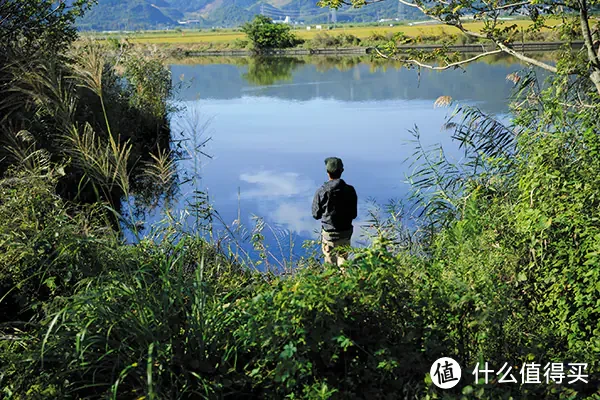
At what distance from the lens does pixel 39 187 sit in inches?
216

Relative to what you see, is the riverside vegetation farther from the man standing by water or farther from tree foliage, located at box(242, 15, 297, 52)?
tree foliage, located at box(242, 15, 297, 52)

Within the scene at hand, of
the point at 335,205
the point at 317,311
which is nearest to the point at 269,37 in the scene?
the point at 335,205

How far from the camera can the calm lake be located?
466 inches

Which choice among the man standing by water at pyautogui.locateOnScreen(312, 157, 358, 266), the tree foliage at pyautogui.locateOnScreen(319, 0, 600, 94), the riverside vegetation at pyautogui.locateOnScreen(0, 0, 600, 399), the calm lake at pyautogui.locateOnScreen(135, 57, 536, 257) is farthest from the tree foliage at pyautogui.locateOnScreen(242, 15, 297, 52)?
the riverside vegetation at pyautogui.locateOnScreen(0, 0, 600, 399)

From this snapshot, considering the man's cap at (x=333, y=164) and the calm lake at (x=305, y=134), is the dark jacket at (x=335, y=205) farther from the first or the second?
the calm lake at (x=305, y=134)

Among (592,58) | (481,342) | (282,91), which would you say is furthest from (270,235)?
(282,91)

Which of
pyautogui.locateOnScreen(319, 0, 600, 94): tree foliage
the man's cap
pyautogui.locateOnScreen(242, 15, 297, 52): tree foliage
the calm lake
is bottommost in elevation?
the calm lake

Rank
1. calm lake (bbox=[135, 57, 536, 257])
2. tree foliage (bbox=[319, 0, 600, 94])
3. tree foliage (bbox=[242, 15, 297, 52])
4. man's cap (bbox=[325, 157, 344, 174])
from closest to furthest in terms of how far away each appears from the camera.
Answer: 1. tree foliage (bbox=[319, 0, 600, 94])
2. man's cap (bbox=[325, 157, 344, 174])
3. calm lake (bbox=[135, 57, 536, 257])
4. tree foliage (bbox=[242, 15, 297, 52])

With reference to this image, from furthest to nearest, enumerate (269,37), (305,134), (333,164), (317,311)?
(269,37) < (305,134) < (333,164) < (317,311)

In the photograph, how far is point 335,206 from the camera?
6.29 m

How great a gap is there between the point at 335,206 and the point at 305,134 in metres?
12.1

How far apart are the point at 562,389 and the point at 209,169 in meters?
12.7

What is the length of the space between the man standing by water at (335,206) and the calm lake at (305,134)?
4.58 feet

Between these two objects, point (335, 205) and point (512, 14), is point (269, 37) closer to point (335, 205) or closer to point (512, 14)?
point (512, 14)
